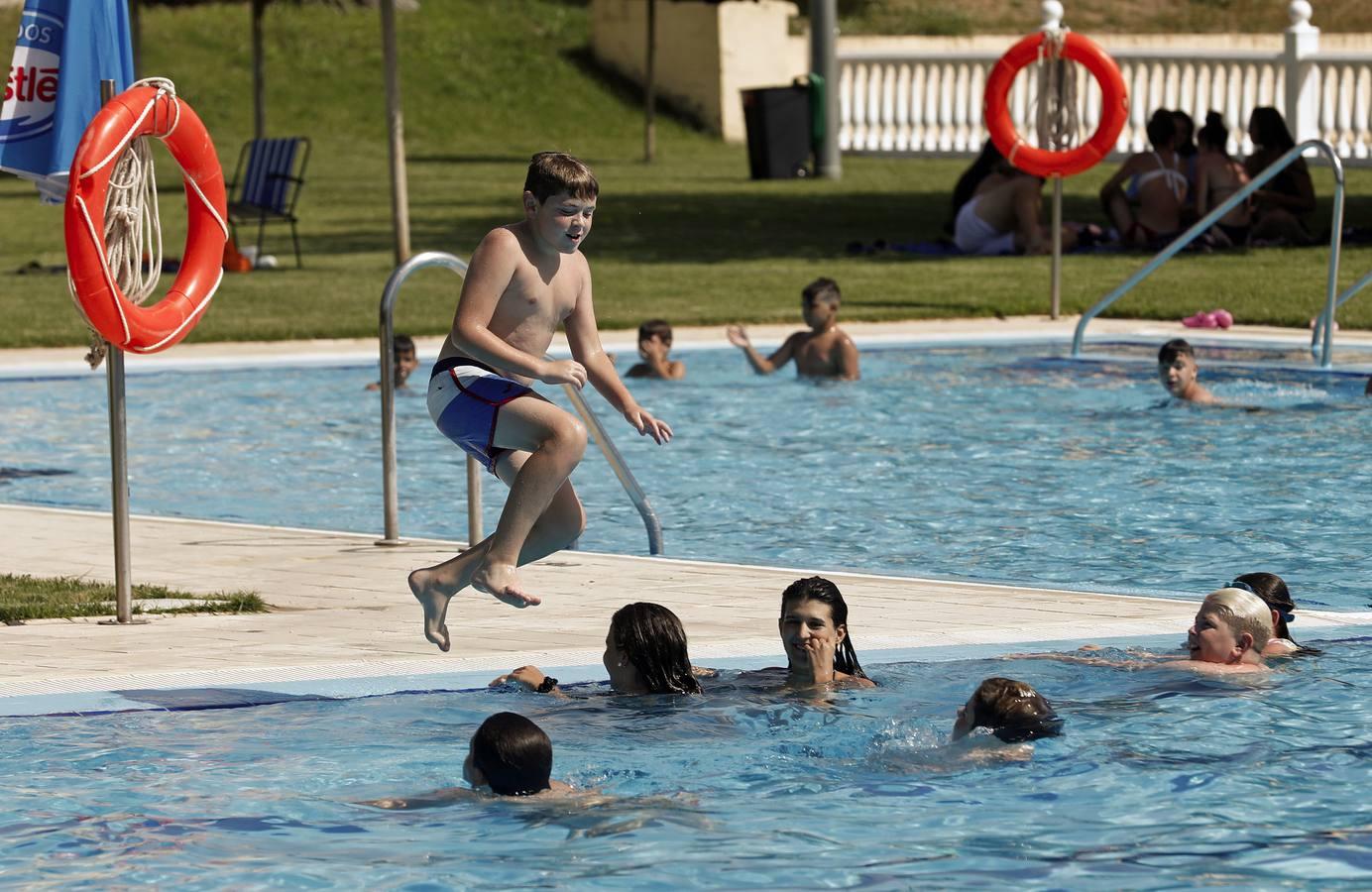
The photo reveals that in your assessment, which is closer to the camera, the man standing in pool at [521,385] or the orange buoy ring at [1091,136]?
the man standing in pool at [521,385]

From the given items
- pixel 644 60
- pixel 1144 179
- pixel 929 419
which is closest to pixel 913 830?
pixel 929 419

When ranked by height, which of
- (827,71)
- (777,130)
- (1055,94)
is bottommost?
(1055,94)

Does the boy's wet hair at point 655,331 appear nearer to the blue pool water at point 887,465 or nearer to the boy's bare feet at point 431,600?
the blue pool water at point 887,465

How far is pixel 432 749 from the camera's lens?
628 centimetres

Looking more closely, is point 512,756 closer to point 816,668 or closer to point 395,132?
point 816,668

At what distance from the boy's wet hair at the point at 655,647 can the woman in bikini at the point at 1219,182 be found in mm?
14596

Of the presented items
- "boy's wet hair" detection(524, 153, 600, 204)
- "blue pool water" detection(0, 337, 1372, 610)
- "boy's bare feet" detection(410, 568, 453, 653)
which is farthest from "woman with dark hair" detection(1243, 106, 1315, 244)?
"boy's bare feet" detection(410, 568, 453, 653)

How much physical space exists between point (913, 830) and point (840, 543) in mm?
4355

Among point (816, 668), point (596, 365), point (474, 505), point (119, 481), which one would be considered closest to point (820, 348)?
point (474, 505)

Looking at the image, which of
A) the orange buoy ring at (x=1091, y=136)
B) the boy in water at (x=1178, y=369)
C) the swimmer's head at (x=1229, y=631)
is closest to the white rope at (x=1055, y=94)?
the orange buoy ring at (x=1091, y=136)

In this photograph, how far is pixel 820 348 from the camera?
14625 millimetres

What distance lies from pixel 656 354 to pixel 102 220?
7.27m

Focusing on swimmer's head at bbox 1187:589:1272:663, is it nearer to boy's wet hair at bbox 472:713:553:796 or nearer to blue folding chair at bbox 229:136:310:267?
boy's wet hair at bbox 472:713:553:796

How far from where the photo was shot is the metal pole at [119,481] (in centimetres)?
760
